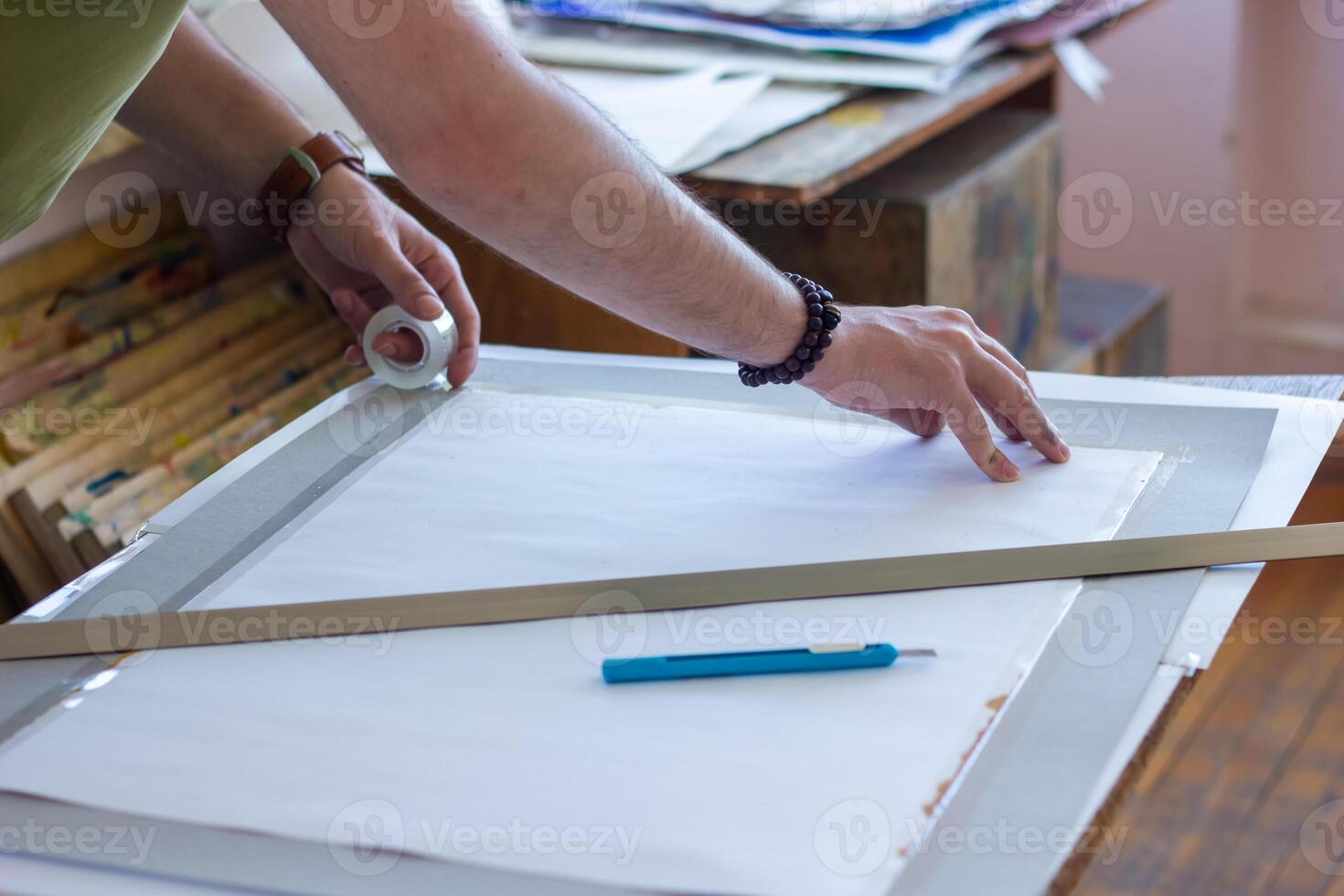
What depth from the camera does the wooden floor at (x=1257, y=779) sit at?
4.87ft

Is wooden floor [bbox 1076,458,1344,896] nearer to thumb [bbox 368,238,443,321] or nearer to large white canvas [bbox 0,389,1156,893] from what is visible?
large white canvas [bbox 0,389,1156,893]

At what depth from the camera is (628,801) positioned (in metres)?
0.56

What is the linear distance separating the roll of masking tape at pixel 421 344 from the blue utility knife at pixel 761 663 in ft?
1.29

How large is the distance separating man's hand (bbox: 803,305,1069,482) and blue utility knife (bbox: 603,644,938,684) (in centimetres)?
21

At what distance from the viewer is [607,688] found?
0.64 meters

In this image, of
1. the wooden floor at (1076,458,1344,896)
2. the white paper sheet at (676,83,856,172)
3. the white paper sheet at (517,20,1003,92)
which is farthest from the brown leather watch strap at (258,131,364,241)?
the wooden floor at (1076,458,1344,896)

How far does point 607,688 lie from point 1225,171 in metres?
2.25

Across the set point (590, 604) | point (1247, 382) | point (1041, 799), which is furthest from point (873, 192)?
point (1041, 799)

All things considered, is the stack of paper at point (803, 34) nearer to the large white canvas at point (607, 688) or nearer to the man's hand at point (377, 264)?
the man's hand at point (377, 264)

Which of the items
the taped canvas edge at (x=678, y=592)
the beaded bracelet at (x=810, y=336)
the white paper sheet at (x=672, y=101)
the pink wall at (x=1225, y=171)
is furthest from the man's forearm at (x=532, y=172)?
the pink wall at (x=1225, y=171)

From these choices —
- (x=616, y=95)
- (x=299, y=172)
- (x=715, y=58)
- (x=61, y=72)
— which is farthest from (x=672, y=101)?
(x=61, y=72)

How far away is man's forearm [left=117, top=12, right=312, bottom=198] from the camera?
3.32 ft

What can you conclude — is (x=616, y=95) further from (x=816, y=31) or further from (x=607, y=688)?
(x=607, y=688)

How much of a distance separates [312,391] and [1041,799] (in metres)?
1.07
